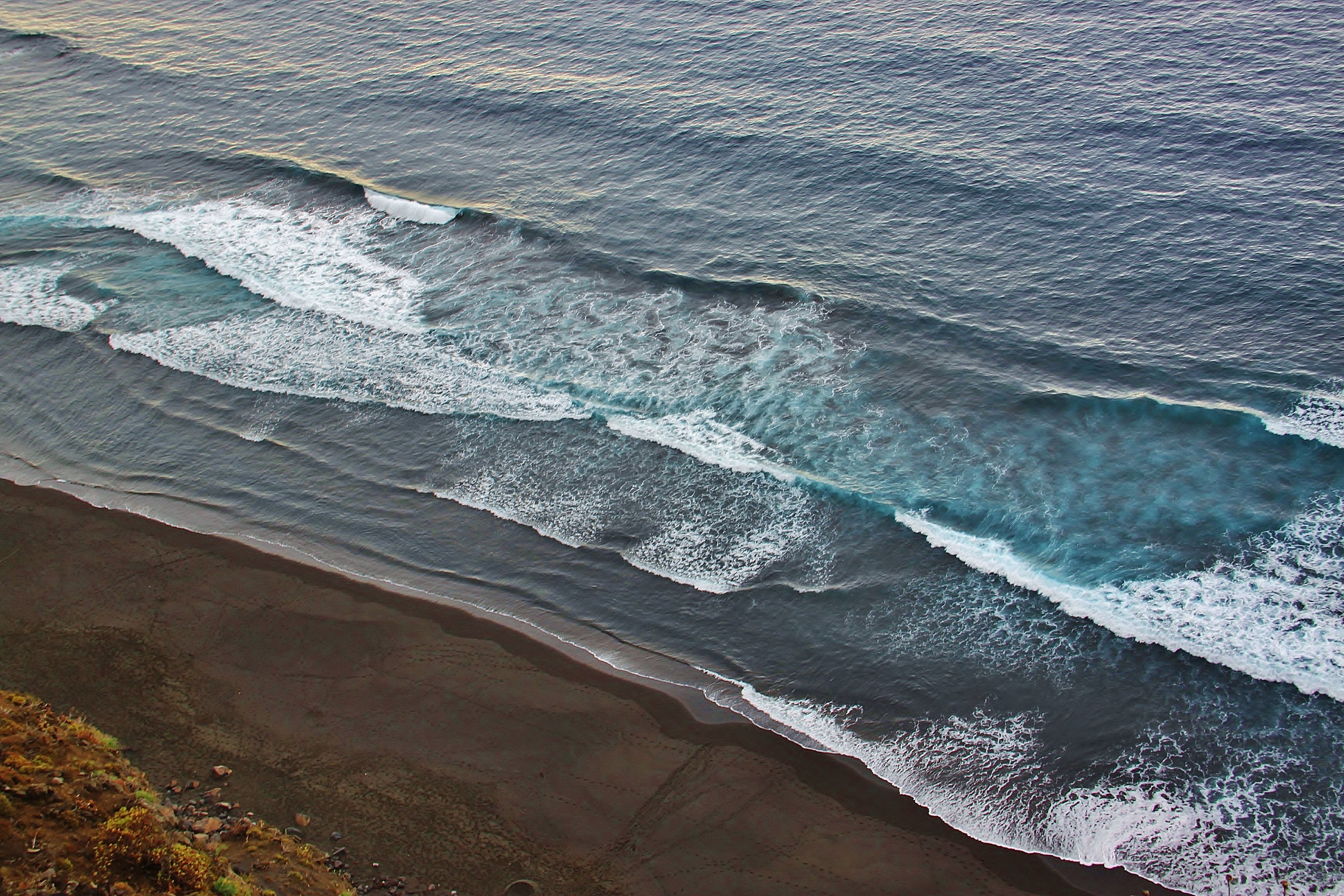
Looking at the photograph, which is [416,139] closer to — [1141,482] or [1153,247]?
[1153,247]

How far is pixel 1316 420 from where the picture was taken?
26.8m

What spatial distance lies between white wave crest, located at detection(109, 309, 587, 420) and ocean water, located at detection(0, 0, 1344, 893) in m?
0.19

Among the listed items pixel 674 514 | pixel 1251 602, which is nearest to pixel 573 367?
pixel 674 514

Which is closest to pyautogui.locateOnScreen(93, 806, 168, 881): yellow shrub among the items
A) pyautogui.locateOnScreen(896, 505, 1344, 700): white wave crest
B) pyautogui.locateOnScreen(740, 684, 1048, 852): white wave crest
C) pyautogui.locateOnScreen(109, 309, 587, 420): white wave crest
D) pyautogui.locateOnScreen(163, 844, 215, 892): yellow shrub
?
pyautogui.locateOnScreen(163, 844, 215, 892): yellow shrub

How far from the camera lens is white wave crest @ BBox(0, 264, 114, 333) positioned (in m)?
35.1

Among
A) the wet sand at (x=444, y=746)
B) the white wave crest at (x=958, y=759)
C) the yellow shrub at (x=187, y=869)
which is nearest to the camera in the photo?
the yellow shrub at (x=187, y=869)

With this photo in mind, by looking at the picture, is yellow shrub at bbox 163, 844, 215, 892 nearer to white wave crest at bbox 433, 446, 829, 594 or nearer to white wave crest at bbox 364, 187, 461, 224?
white wave crest at bbox 433, 446, 829, 594

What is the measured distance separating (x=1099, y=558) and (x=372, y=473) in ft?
66.4

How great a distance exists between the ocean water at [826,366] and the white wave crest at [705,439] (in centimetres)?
21

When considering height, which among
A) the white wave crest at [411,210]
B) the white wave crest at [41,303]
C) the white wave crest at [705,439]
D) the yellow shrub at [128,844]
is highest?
the white wave crest at [411,210]

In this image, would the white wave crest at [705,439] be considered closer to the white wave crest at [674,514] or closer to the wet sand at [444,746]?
the white wave crest at [674,514]

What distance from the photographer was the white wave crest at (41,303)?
35.1 m

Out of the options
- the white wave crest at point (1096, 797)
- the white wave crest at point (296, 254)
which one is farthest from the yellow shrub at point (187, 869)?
the white wave crest at point (296, 254)

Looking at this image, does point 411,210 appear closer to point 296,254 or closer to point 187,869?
point 296,254
